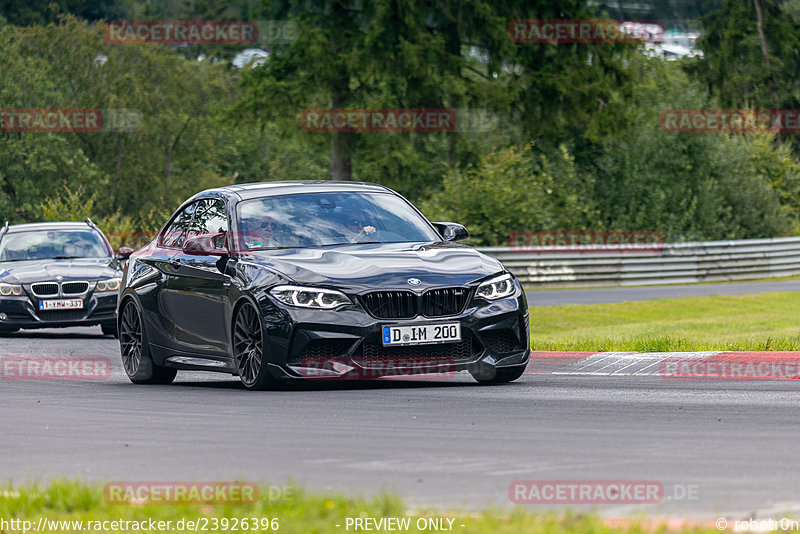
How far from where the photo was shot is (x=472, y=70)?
4369 cm

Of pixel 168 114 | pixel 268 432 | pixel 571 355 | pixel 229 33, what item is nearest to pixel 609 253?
pixel 571 355

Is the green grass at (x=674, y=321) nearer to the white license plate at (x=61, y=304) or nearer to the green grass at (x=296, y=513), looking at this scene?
the white license plate at (x=61, y=304)

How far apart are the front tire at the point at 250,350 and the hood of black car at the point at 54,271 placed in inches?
357

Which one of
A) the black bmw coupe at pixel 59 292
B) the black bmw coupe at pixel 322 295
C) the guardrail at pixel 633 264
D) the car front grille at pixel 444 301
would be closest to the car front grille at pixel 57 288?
the black bmw coupe at pixel 59 292

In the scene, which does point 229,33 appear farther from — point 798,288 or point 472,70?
point 798,288

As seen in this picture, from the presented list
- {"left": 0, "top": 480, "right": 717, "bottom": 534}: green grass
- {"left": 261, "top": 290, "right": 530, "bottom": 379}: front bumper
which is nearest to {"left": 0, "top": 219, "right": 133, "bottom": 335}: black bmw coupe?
{"left": 261, "top": 290, "right": 530, "bottom": 379}: front bumper

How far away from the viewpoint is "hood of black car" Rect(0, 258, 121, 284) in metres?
19.3

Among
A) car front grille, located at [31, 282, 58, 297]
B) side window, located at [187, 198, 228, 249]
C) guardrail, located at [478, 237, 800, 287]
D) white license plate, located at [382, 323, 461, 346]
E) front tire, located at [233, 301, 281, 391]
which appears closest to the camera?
white license plate, located at [382, 323, 461, 346]

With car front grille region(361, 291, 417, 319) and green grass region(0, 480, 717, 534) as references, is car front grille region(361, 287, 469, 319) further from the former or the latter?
green grass region(0, 480, 717, 534)

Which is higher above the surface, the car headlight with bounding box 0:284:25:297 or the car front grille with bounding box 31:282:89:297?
the car front grille with bounding box 31:282:89:297

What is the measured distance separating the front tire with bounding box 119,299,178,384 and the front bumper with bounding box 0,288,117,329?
21.6 ft

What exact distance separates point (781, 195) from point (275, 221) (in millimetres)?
38416

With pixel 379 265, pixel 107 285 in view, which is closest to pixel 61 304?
pixel 107 285

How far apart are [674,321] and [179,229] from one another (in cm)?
1309
